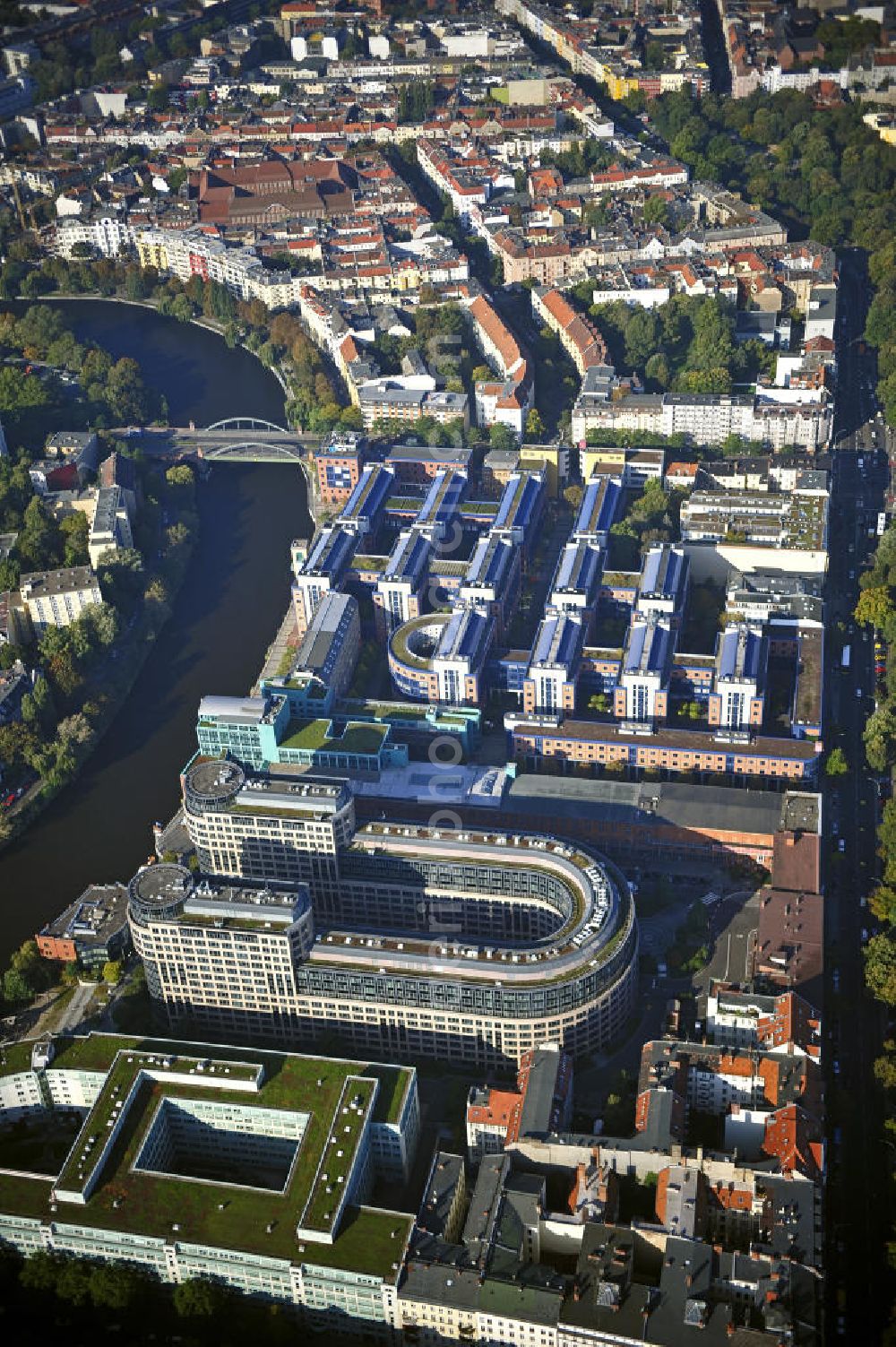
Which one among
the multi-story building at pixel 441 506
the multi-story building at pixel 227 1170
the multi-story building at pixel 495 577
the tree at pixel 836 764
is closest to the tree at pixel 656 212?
the multi-story building at pixel 441 506

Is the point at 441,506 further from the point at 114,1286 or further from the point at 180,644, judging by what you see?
the point at 114,1286

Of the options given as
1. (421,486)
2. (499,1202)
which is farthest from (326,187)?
(499,1202)

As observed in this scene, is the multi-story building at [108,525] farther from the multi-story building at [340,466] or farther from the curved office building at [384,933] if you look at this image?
the curved office building at [384,933]

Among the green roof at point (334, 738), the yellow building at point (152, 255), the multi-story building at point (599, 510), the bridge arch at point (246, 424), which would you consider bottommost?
the green roof at point (334, 738)

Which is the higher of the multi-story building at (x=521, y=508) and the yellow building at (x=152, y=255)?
the yellow building at (x=152, y=255)

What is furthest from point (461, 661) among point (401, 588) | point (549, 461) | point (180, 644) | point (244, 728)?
point (549, 461)

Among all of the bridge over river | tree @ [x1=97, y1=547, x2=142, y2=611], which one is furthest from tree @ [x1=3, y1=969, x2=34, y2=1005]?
the bridge over river
